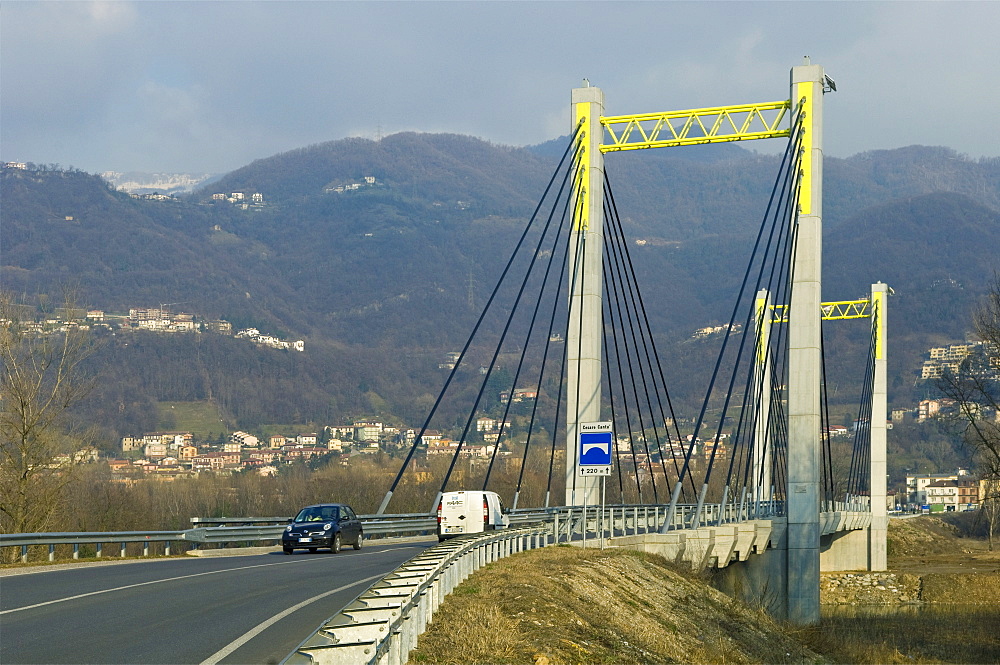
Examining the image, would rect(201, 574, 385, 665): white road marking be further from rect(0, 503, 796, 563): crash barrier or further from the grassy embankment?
rect(0, 503, 796, 563): crash barrier

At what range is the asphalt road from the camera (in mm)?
14133

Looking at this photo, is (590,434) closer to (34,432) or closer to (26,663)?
(26,663)

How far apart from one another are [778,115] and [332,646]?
113ft

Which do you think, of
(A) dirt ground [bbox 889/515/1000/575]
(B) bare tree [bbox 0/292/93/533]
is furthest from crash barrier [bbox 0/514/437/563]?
(A) dirt ground [bbox 889/515/1000/575]

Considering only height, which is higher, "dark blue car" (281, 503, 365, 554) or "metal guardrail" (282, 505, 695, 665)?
"metal guardrail" (282, 505, 695, 665)

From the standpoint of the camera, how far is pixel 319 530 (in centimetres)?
3478

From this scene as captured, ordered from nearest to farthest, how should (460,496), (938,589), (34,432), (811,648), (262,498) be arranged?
(811,648), (460,496), (34,432), (938,589), (262,498)

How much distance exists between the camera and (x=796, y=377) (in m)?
41.8

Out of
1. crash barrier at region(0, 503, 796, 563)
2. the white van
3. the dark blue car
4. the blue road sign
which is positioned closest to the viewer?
the blue road sign

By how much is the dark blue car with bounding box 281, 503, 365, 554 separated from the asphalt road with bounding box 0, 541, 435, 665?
669 centimetres

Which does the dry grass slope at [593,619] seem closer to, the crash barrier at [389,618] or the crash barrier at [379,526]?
the crash barrier at [389,618]

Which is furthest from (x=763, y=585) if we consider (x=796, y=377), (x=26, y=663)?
(x=26, y=663)

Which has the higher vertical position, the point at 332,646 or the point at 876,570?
the point at 332,646

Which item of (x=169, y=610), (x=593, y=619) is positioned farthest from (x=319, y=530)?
(x=593, y=619)
